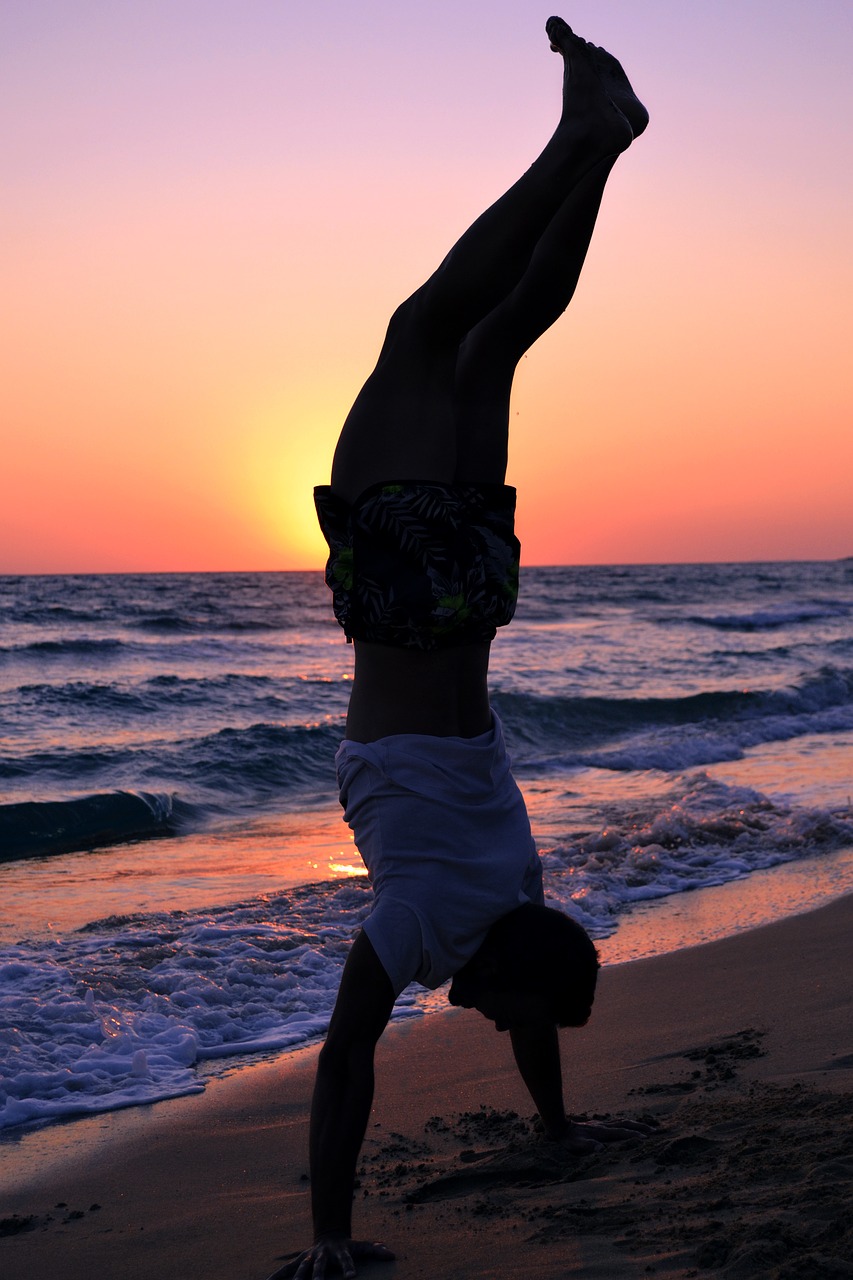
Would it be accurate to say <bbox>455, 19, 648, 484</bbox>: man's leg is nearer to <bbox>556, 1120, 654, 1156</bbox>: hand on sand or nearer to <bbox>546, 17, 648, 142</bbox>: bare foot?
<bbox>546, 17, 648, 142</bbox>: bare foot

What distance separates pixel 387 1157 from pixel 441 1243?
67cm

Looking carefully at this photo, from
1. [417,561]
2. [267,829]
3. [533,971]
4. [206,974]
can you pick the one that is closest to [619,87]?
[417,561]

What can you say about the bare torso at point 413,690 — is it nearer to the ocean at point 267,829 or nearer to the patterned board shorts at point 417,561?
the patterned board shorts at point 417,561

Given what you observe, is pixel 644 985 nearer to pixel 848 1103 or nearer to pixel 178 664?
pixel 848 1103

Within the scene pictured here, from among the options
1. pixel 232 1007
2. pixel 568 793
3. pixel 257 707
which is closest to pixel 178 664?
pixel 257 707

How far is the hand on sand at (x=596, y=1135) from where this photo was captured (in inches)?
106

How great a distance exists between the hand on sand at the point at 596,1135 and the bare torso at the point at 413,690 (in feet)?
3.50

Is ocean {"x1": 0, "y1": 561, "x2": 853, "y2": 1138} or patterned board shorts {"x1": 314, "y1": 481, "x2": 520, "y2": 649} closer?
patterned board shorts {"x1": 314, "y1": 481, "x2": 520, "y2": 649}

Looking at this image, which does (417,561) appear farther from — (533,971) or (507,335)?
(533,971)

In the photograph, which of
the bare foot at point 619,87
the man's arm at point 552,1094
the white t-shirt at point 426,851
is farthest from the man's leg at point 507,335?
the man's arm at point 552,1094

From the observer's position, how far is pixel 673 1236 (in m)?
2.14

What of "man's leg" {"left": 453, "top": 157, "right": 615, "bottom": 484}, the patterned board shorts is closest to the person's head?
the patterned board shorts

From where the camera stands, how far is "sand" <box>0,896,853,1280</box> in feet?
7.14

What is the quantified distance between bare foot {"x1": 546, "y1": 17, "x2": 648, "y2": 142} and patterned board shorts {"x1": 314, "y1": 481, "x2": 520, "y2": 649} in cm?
72
